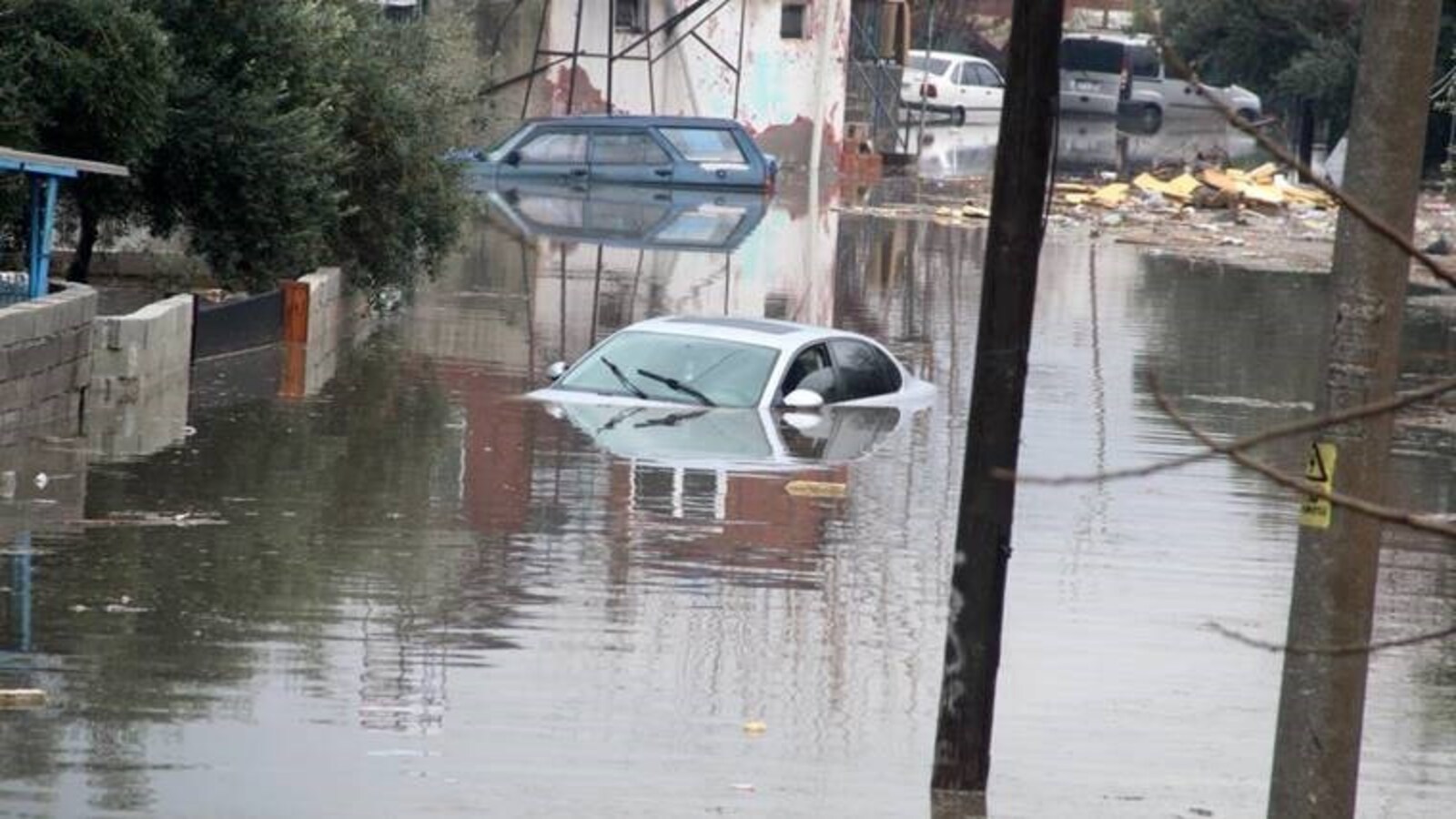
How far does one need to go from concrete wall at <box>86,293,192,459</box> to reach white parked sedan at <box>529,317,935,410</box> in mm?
2780

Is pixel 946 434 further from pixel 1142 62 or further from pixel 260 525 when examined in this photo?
pixel 1142 62

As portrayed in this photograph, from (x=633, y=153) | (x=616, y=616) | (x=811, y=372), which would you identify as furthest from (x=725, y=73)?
(x=616, y=616)

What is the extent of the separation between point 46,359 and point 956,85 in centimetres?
6538

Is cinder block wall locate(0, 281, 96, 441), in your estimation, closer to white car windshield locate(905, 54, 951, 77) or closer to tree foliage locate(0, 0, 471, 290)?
tree foliage locate(0, 0, 471, 290)

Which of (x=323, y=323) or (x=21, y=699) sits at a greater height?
(x=323, y=323)

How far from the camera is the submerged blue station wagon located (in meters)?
50.6

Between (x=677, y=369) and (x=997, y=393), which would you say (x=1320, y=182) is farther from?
(x=677, y=369)

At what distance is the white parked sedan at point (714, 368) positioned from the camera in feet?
65.0

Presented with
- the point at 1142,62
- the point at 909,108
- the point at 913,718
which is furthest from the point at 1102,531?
the point at 1142,62

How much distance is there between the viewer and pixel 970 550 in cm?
865

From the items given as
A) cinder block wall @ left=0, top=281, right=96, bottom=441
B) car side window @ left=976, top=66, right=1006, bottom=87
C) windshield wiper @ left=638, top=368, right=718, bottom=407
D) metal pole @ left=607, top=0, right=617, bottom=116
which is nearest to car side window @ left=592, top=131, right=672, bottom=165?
metal pole @ left=607, top=0, right=617, bottom=116

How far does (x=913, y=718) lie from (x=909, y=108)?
63166 mm

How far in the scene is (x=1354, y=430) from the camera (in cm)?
676

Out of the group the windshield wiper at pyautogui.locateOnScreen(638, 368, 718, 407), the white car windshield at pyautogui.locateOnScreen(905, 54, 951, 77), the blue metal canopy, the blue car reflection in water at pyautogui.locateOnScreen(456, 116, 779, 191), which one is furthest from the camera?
the white car windshield at pyautogui.locateOnScreen(905, 54, 951, 77)
